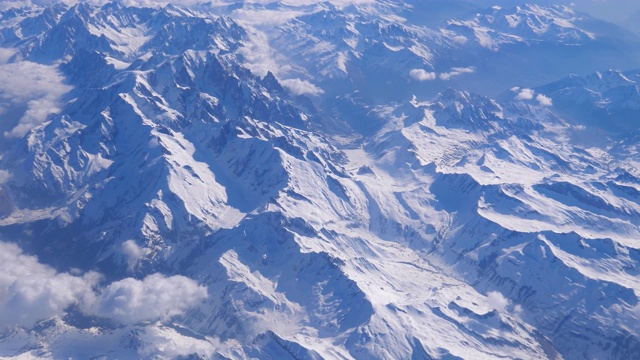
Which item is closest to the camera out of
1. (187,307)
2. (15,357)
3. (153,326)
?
(15,357)

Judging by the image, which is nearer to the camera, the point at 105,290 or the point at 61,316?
the point at 61,316

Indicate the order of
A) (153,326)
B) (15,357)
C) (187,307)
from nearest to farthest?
(15,357) → (153,326) → (187,307)

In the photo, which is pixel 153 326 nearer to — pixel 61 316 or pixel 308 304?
pixel 61 316

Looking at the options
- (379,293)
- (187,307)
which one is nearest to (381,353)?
(379,293)

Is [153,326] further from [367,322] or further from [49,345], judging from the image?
[367,322]

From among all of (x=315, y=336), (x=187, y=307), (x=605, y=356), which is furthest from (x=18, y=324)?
(x=605, y=356)

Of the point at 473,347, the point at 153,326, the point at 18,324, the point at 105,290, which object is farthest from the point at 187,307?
the point at 473,347

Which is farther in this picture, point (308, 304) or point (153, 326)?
point (308, 304)

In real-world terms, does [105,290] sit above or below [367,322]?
below
